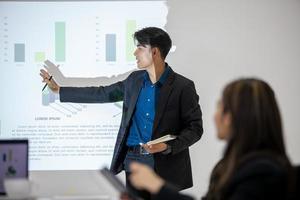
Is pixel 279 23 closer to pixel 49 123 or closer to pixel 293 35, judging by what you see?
pixel 293 35

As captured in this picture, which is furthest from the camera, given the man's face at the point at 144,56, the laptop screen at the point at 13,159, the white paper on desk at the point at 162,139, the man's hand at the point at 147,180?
the man's face at the point at 144,56

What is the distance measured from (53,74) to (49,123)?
353 millimetres

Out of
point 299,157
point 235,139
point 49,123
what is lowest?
point 299,157

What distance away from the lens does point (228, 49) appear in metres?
3.67

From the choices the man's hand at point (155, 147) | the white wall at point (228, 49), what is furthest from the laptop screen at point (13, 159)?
the white wall at point (228, 49)

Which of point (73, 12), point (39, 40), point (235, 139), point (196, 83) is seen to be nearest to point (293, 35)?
point (196, 83)

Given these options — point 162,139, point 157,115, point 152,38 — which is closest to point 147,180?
point 162,139

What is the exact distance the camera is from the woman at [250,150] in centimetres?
163

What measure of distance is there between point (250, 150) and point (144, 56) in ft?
5.18

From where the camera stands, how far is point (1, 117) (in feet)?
11.8

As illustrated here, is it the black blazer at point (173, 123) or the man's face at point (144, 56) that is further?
the man's face at point (144, 56)

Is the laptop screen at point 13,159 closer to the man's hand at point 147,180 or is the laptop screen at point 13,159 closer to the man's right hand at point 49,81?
the man's hand at point 147,180

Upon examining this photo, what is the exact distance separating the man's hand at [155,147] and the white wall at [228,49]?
83 centimetres

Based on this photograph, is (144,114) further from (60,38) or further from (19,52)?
(19,52)
